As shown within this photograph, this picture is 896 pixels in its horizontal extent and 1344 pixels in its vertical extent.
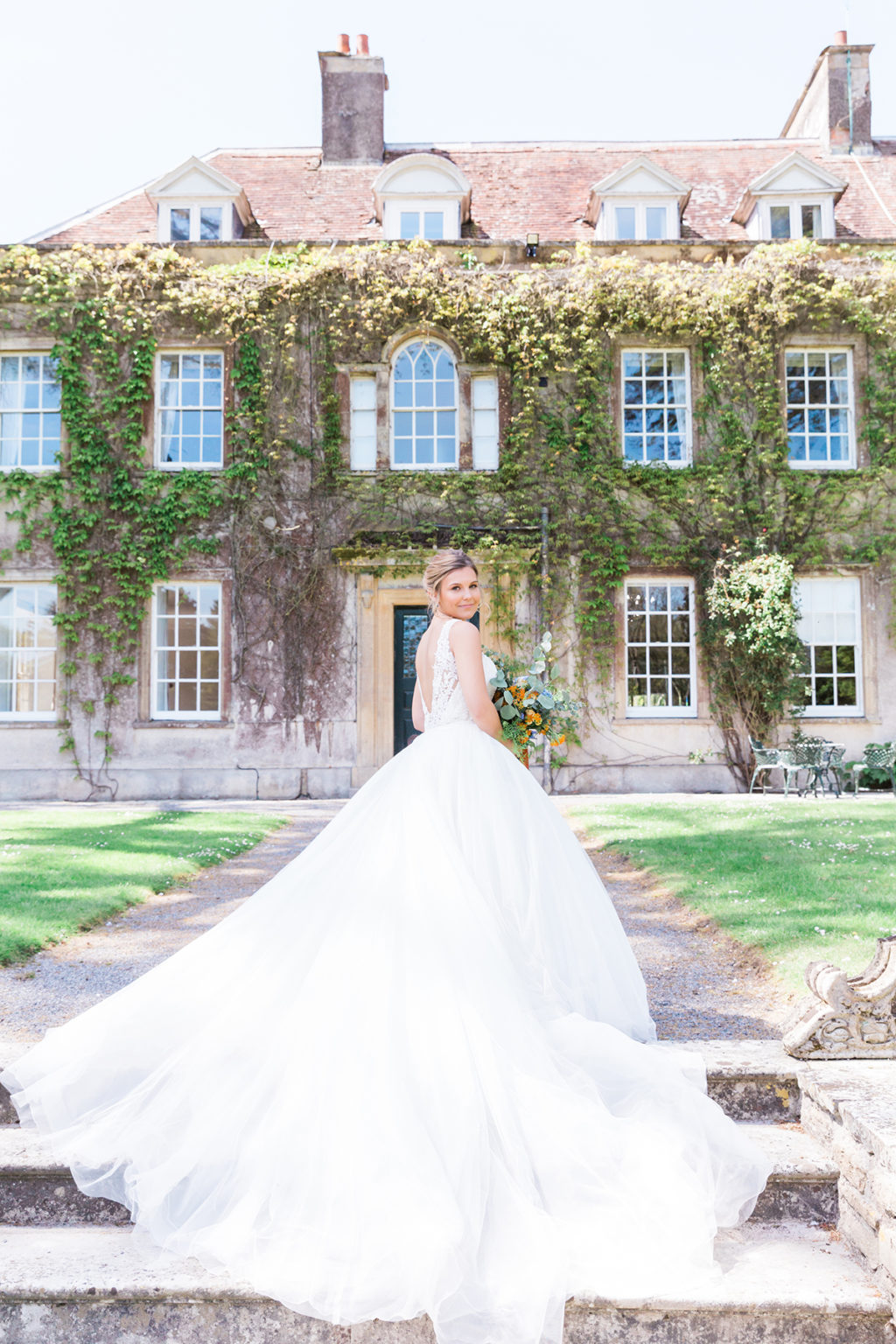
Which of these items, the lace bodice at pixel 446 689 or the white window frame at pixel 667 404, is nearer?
the lace bodice at pixel 446 689

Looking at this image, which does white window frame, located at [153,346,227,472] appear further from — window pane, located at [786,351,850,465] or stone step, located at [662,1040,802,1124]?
stone step, located at [662,1040,802,1124]

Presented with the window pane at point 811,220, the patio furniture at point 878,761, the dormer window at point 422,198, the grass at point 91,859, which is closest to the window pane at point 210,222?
the dormer window at point 422,198

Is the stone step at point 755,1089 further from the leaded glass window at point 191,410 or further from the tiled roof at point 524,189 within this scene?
the tiled roof at point 524,189

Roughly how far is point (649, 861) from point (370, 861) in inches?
191

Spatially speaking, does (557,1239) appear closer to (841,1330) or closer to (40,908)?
(841,1330)

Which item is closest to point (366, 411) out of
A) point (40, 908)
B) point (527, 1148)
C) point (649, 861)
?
point (649, 861)

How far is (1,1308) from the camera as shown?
7.86 ft

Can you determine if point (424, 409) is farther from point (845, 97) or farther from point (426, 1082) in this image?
point (426, 1082)

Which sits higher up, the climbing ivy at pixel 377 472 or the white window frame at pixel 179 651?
the climbing ivy at pixel 377 472

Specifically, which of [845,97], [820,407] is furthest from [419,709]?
[845,97]

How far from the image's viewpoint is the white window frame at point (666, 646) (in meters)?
15.0

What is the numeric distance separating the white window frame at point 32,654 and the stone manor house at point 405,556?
39 mm

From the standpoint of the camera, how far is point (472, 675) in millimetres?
3592

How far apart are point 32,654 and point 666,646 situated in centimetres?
943
